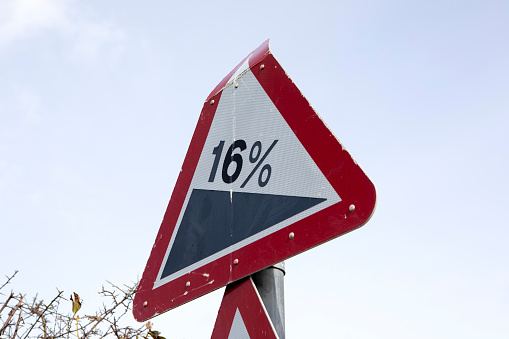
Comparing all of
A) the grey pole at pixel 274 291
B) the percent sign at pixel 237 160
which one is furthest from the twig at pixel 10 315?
the grey pole at pixel 274 291

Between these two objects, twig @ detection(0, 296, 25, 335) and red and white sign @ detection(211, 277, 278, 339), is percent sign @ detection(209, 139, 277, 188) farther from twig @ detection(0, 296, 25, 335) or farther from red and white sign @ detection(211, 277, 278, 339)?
twig @ detection(0, 296, 25, 335)

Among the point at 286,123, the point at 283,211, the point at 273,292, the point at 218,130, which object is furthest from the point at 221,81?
the point at 273,292

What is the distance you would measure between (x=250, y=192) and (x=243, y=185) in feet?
0.15

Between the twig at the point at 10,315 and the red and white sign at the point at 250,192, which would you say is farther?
Result: the twig at the point at 10,315

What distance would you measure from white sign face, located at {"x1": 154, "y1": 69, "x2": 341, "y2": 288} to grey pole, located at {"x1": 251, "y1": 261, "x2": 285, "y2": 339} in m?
0.11

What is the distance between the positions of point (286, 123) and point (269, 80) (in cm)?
19

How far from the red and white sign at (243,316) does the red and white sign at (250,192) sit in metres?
0.04

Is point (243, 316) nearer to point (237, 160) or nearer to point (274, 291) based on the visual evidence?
point (274, 291)

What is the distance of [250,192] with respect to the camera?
1.78 m

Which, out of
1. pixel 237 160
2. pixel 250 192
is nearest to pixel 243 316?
pixel 250 192

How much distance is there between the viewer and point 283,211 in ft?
5.43

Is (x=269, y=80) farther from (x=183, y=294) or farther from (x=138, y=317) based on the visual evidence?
(x=138, y=317)

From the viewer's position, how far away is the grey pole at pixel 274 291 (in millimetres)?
1663

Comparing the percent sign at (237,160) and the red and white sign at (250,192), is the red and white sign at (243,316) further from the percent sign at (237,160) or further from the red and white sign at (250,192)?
the percent sign at (237,160)
